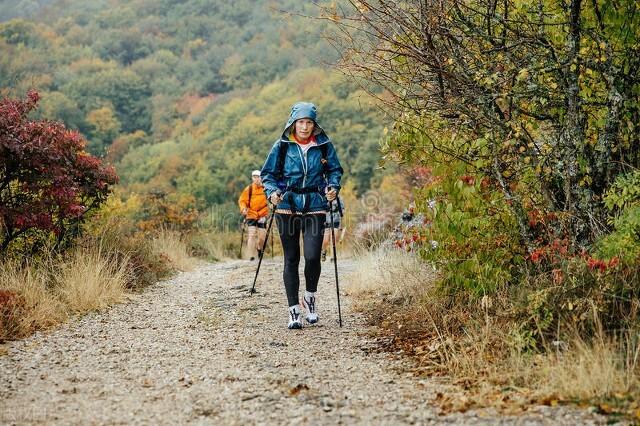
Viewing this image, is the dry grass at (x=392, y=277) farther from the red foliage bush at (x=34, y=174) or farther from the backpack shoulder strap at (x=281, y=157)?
the red foliage bush at (x=34, y=174)

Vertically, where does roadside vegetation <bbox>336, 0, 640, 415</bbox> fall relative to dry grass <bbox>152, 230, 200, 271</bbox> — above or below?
above

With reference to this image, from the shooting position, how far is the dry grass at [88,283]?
6836mm

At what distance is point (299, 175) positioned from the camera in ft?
19.9

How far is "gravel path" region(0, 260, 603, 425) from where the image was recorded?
363 cm

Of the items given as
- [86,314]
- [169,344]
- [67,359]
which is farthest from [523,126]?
[86,314]

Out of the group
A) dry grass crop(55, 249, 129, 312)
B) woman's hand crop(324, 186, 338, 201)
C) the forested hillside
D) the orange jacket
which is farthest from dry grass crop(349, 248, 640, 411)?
the forested hillside

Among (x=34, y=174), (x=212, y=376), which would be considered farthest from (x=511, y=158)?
(x=34, y=174)

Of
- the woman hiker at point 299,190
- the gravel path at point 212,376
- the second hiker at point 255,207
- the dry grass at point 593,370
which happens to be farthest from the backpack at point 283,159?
the second hiker at point 255,207

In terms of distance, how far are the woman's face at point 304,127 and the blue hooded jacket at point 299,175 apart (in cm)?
5

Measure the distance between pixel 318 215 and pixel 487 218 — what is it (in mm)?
1714

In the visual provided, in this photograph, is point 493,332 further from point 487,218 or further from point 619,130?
point 619,130

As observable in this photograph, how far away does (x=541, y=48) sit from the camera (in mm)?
4914

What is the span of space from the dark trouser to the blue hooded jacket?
0.11m

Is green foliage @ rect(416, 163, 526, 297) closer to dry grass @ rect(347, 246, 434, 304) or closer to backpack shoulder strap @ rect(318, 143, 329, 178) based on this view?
dry grass @ rect(347, 246, 434, 304)
